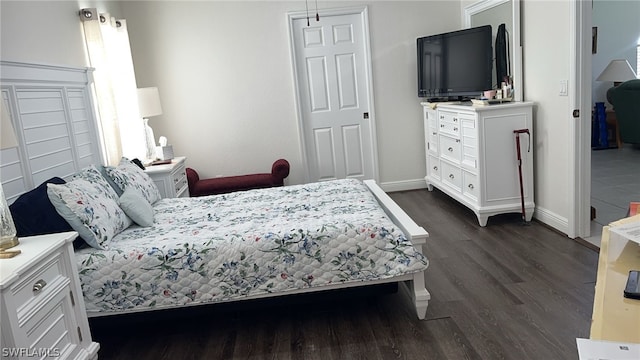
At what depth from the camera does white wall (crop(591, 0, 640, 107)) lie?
24.6ft

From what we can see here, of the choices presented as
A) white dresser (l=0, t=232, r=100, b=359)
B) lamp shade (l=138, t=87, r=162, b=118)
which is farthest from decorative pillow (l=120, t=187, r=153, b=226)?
lamp shade (l=138, t=87, r=162, b=118)

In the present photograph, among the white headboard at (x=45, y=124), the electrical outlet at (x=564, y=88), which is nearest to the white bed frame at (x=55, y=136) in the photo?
the white headboard at (x=45, y=124)

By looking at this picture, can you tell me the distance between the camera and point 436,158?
17.3 ft

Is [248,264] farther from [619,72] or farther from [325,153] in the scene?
[619,72]

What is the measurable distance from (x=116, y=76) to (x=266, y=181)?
1778mm

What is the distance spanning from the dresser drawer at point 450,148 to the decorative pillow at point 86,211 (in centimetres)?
305

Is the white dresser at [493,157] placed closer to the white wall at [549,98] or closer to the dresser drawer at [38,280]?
the white wall at [549,98]

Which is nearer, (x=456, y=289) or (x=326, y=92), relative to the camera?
(x=456, y=289)

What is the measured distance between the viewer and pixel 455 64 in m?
4.76

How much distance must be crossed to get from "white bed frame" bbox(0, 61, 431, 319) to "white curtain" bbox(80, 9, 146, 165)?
29 cm

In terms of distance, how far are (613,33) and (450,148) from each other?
4.75 meters

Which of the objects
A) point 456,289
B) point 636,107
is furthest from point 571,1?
point 636,107

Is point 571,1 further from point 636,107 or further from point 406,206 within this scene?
point 636,107

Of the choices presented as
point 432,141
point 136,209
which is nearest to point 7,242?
point 136,209
